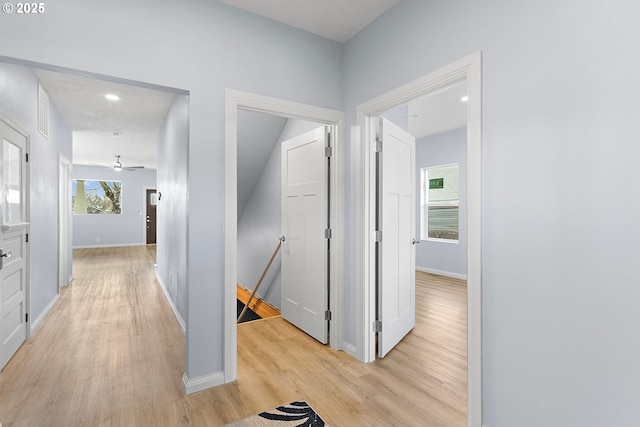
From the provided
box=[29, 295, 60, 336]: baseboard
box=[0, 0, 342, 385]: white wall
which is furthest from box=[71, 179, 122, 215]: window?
box=[0, 0, 342, 385]: white wall

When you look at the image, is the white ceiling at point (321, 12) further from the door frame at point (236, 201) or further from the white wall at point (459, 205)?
the white wall at point (459, 205)

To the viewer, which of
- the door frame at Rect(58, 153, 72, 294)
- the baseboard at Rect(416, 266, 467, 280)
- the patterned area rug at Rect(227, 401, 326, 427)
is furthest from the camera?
the baseboard at Rect(416, 266, 467, 280)

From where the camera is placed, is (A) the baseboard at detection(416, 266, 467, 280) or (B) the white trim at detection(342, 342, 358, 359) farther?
(A) the baseboard at detection(416, 266, 467, 280)

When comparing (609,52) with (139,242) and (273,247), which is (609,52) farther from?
(139,242)

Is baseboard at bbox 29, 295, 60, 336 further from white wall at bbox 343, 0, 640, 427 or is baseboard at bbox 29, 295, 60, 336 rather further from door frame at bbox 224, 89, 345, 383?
white wall at bbox 343, 0, 640, 427

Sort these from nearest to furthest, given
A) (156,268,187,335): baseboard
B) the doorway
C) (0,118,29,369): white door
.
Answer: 1. (0,118,29,369): white door
2. (156,268,187,335): baseboard
3. the doorway

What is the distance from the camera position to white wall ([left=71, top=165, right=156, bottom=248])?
32.1 ft

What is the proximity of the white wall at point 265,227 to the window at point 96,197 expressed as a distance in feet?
24.2

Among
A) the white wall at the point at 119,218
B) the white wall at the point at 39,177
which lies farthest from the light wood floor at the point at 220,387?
the white wall at the point at 119,218

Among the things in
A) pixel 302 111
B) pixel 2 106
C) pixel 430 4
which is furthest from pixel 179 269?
pixel 430 4

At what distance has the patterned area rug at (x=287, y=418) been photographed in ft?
6.02

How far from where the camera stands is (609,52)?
1260 mm

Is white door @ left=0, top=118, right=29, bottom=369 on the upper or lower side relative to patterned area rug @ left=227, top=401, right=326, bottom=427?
upper

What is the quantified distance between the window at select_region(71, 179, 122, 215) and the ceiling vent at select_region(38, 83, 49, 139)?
719 cm
